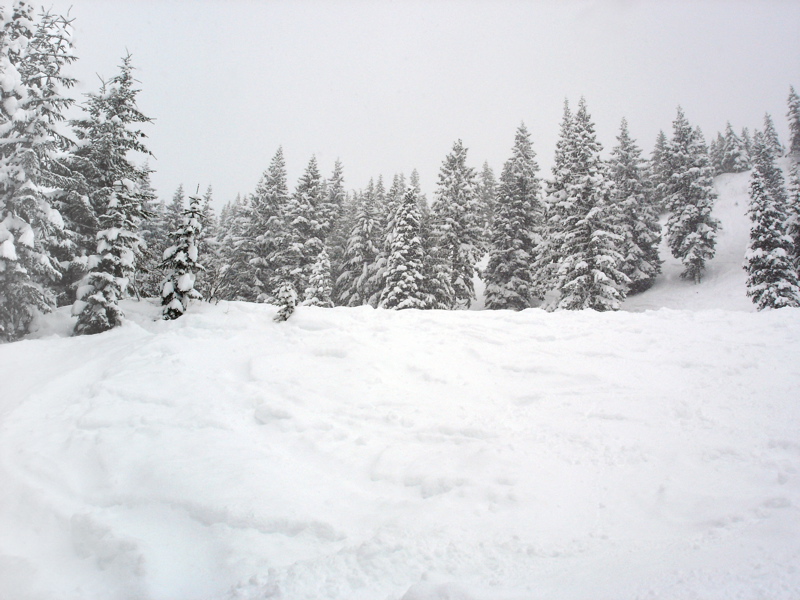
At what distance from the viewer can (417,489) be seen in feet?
17.3

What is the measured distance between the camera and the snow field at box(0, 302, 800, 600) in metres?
3.87

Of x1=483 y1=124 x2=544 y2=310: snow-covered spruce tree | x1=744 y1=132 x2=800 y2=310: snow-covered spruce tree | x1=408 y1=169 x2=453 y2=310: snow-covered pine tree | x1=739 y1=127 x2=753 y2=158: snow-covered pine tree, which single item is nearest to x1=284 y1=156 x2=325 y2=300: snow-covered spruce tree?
x1=408 y1=169 x2=453 y2=310: snow-covered pine tree

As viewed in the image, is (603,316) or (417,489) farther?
(603,316)

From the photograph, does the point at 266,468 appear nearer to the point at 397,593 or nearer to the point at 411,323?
the point at 397,593

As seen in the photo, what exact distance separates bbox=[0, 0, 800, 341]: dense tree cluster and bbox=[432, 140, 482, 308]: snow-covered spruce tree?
115 millimetres

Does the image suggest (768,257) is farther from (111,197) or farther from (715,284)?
(111,197)

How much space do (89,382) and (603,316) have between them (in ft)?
45.8

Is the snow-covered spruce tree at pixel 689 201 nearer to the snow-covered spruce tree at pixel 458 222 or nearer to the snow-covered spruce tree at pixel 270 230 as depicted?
the snow-covered spruce tree at pixel 458 222

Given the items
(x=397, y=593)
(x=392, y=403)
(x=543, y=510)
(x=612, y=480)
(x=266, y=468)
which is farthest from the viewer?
(x=392, y=403)

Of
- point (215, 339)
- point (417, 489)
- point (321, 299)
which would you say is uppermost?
point (321, 299)

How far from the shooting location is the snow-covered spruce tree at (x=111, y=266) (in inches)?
597

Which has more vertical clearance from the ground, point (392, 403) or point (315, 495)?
point (392, 403)

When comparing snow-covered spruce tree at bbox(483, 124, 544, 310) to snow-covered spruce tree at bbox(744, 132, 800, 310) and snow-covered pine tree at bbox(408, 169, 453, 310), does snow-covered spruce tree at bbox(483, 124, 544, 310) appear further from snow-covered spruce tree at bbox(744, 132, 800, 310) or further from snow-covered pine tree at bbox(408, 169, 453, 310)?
snow-covered spruce tree at bbox(744, 132, 800, 310)

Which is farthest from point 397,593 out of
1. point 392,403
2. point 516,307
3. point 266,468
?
point 516,307
